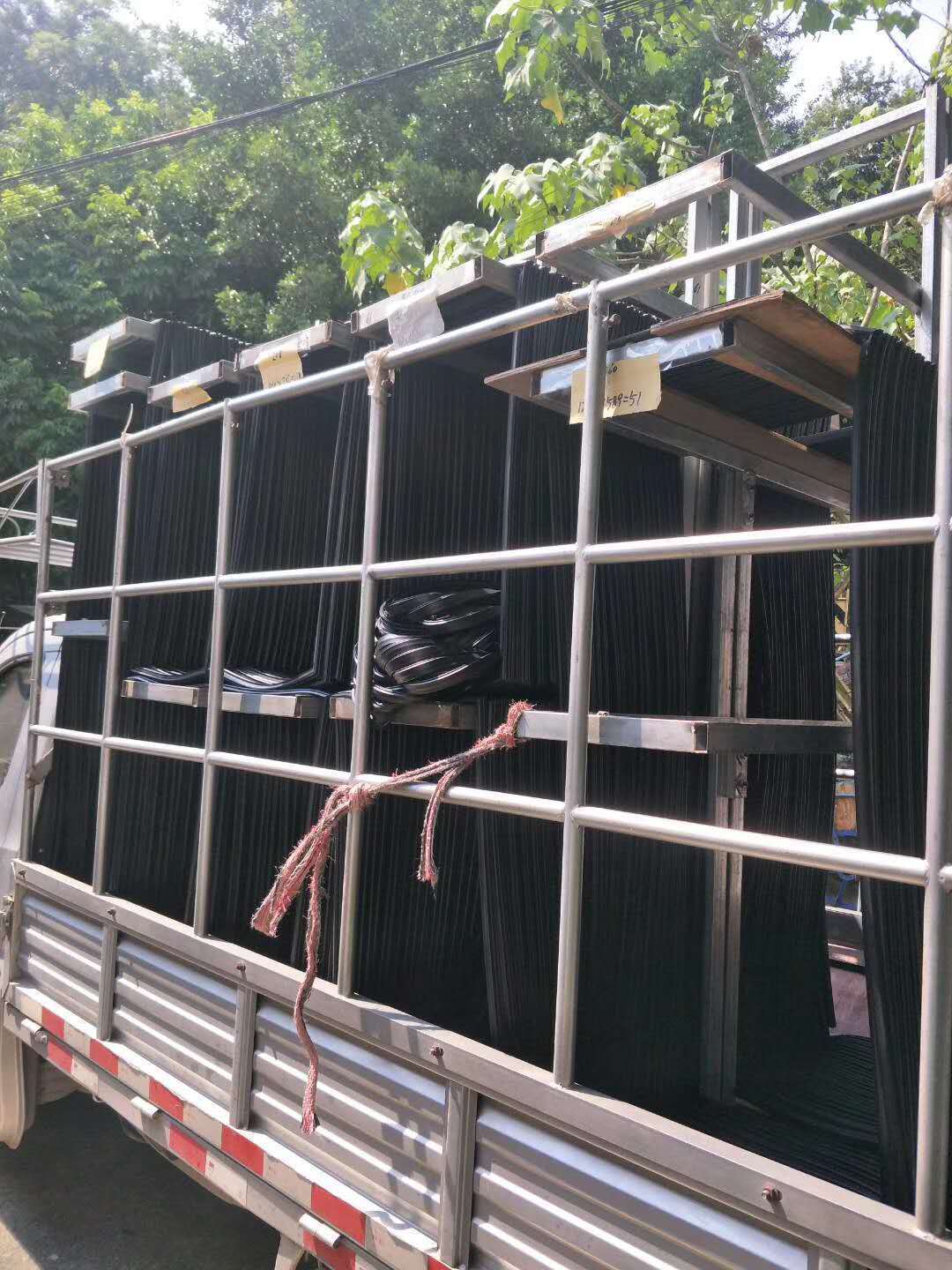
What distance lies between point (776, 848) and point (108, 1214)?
299 centimetres

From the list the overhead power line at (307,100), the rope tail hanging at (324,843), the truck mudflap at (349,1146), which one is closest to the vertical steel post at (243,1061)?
the truck mudflap at (349,1146)

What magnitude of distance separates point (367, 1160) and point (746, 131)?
12.2 m

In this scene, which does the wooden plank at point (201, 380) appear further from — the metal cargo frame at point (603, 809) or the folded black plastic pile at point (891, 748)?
the folded black plastic pile at point (891, 748)

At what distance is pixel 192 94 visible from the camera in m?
16.7

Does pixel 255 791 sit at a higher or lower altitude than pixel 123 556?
lower

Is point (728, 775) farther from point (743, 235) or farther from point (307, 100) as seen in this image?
point (307, 100)

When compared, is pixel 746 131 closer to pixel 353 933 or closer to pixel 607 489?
pixel 607 489

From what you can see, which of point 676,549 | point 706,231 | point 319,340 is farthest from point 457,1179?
point 706,231

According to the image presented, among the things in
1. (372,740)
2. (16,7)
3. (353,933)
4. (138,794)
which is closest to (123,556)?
(138,794)

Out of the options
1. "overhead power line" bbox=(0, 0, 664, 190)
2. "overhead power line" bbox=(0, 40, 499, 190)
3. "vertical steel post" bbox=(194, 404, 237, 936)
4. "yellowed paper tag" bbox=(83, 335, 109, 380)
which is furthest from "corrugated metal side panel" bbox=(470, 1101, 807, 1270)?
"overhead power line" bbox=(0, 40, 499, 190)

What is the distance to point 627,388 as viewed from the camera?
171 centimetres

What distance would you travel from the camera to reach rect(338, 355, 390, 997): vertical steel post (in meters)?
1.95

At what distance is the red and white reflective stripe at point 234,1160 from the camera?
176cm

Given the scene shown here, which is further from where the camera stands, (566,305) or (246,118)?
(246,118)
